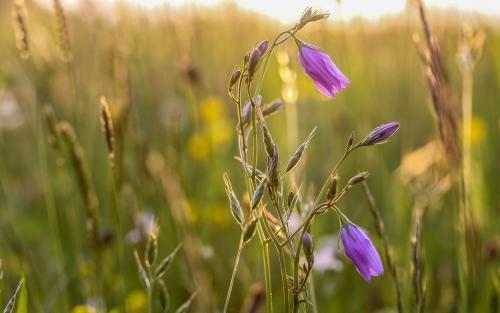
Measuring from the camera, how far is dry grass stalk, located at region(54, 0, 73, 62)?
4.87ft

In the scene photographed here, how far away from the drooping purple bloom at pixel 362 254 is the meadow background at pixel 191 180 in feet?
1.45

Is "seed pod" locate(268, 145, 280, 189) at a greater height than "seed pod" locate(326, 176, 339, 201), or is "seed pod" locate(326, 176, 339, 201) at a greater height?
"seed pod" locate(268, 145, 280, 189)

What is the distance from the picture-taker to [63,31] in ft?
4.94

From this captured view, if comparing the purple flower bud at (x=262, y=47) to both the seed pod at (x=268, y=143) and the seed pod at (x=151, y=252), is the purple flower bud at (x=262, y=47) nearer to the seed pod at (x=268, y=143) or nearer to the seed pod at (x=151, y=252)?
the seed pod at (x=268, y=143)

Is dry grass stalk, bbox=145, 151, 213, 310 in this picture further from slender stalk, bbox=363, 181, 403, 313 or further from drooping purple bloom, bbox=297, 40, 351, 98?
drooping purple bloom, bbox=297, 40, 351, 98

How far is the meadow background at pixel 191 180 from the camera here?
1.71 meters

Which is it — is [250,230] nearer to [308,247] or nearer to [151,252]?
[308,247]

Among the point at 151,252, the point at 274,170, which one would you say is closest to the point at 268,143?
the point at 274,170

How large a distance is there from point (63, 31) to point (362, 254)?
0.86 m

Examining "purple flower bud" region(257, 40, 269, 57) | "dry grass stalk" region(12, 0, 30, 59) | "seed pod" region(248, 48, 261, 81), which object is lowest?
"seed pod" region(248, 48, 261, 81)

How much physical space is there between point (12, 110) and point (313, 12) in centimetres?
369

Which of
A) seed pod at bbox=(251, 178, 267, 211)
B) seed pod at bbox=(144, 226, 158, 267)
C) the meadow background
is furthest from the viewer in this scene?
the meadow background

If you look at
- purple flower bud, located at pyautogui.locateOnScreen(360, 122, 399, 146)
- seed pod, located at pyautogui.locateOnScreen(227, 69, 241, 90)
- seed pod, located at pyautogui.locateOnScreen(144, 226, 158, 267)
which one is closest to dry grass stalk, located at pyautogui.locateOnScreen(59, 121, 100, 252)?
seed pod, located at pyautogui.locateOnScreen(144, 226, 158, 267)

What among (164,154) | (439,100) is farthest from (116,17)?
(439,100)
